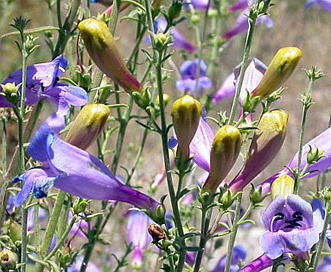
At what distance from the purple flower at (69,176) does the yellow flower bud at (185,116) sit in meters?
0.24

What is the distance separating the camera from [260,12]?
6.61 feet

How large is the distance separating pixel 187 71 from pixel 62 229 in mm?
1910

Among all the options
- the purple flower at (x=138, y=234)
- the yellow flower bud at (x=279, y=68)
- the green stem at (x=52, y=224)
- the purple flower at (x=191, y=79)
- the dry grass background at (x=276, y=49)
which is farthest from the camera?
the dry grass background at (x=276, y=49)

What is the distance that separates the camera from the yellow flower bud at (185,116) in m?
1.71

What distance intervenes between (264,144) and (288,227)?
0.25m

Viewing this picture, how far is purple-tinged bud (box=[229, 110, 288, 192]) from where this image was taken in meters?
1.86

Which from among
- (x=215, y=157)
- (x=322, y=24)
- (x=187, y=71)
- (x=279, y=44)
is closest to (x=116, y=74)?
(x=215, y=157)

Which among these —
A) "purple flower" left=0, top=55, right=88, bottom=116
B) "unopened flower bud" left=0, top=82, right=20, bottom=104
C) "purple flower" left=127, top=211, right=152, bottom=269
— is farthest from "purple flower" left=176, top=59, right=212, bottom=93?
"unopened flower bud" left=0, top=82, right=20, bottom=104

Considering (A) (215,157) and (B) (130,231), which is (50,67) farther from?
(B) (130,231)

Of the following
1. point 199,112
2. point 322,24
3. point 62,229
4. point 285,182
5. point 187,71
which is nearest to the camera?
point 199,112

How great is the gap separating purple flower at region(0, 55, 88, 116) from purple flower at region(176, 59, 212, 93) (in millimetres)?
1848

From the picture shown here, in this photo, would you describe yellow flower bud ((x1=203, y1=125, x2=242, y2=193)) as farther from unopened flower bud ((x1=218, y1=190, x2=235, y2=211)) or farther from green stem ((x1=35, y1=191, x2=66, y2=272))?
green stem ((x1=35, y1=191, x2=66, y2=272))

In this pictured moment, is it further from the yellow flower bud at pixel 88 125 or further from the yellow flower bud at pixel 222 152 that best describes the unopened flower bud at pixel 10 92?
the yellow flower bud at pixel 222 152

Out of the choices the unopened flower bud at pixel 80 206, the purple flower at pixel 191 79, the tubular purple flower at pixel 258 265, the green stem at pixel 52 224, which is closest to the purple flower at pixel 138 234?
the purple flower at pixel 191 79
